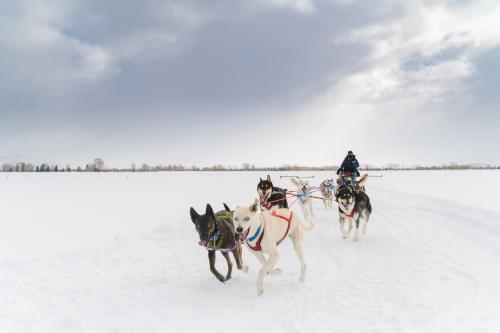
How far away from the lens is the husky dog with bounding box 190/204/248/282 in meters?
4.99

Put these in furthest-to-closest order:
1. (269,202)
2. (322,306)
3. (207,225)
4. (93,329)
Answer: (269,202), (207,225), (322,306), (93,329)

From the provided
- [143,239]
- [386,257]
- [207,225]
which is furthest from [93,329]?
[386,257]

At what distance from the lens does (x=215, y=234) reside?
5.16m

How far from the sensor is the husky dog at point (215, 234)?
16.4 ft

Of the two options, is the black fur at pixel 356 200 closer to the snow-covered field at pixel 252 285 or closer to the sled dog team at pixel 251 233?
the snow-covered field at pixel 252 285

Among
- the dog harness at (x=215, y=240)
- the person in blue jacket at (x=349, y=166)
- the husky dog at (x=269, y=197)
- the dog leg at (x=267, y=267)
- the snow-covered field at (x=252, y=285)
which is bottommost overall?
the snow-covered field at (x=252, y=285)

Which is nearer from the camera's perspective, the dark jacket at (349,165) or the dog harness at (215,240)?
the dog harness at (215,240)

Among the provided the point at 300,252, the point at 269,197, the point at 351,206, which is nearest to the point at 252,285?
the point at 300,252

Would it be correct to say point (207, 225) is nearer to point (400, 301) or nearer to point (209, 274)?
point (209, 274)

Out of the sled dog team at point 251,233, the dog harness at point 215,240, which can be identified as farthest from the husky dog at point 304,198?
the dog harness at point 215,240

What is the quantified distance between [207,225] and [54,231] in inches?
297

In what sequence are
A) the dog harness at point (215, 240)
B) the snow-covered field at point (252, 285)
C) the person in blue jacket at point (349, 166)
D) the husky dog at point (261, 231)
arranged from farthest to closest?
the person in blue jacket at point (349, 166) → the dog harness at point (215, 240) → the husky dog at point (261, 231) → the snow-covered field at point (252, 285)

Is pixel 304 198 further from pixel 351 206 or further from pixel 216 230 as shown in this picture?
pixel 216 230

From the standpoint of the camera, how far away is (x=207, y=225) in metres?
4.99
